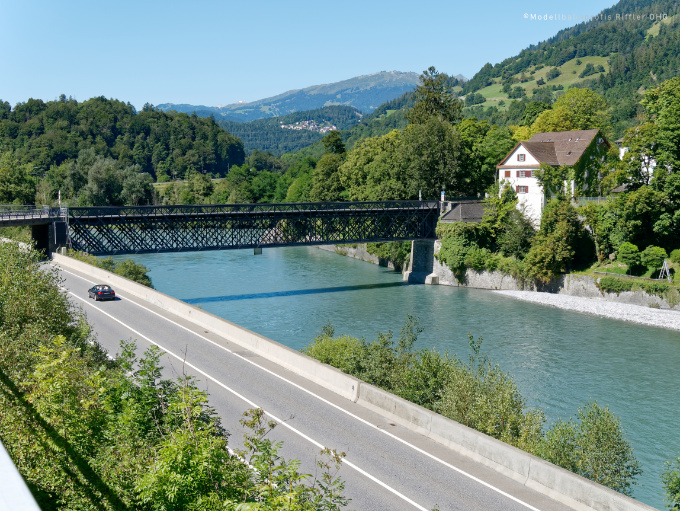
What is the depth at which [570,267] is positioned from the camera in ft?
196

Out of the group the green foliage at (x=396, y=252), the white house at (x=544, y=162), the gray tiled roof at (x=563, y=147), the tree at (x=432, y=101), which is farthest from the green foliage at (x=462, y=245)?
the tree at (x=432, y=101)

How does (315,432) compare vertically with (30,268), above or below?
below

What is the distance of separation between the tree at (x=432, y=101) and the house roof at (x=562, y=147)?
81.7ft

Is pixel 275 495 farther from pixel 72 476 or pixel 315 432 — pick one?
pixel 315 432

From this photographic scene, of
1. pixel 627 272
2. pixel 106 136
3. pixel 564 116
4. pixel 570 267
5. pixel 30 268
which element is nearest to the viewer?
pixel 30 268

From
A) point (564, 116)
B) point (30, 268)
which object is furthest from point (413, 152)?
point (30, 268)

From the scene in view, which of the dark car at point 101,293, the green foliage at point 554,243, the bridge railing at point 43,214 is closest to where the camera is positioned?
the dark car at point 101,293

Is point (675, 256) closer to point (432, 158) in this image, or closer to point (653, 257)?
point (653, 257)

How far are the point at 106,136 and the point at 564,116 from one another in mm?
138563

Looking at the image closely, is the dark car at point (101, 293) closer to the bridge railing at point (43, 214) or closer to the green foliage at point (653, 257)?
the bridge railing at point (43, 214)

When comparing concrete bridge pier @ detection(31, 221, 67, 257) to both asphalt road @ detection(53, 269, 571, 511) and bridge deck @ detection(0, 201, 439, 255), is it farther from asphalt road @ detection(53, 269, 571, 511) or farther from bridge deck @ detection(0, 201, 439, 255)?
asphalt road @ detection(53, 269, 571, 511)

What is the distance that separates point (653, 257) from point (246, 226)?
1443 inches

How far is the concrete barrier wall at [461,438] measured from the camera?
14.2 meters

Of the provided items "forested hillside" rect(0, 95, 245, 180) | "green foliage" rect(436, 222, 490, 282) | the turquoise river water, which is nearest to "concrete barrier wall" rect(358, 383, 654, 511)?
the turquoise river water
